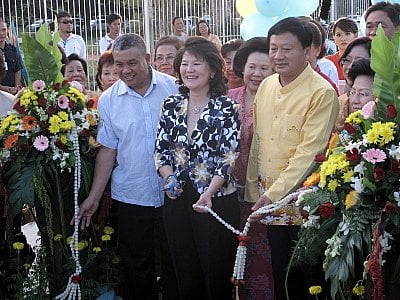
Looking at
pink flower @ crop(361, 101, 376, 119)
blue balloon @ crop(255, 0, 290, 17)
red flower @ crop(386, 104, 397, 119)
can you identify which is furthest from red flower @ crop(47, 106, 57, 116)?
blue balloon @ crop(255, 0, 290, 17)

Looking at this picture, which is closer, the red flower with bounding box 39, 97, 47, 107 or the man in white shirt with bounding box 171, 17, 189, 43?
the red flower with bounding box 39, 97, 47, 107

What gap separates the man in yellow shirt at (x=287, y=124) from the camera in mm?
3479

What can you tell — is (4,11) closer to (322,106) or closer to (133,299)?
(133,299)

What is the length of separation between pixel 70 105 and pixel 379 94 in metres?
1.86

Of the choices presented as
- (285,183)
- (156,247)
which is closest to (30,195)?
(156,247)

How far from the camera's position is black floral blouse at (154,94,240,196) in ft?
12.2

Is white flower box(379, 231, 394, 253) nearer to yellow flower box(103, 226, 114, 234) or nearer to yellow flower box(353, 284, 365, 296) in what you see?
yellow flower box(353, 284, 365, 296)

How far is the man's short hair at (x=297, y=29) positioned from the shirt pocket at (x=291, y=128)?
385 mm

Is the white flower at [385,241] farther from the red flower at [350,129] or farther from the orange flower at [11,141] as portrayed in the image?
the orange flower at [11,141]

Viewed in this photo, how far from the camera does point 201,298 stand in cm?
391

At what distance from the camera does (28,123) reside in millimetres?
3957

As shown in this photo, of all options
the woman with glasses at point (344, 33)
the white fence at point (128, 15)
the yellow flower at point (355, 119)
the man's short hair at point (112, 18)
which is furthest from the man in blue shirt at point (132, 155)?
the man's short hair at point (112, 18)

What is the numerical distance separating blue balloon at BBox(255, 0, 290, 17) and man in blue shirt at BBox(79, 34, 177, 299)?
2895 mm

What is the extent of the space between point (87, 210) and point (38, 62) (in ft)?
3.02
